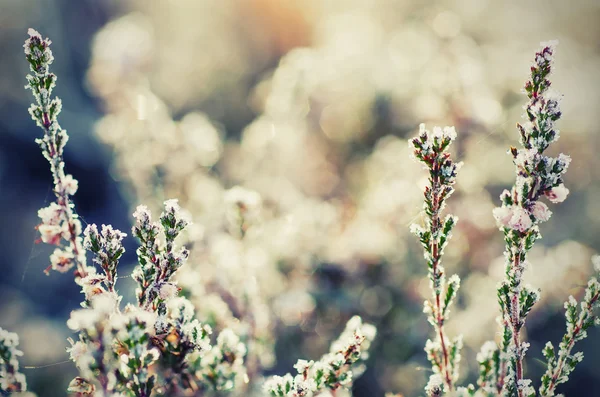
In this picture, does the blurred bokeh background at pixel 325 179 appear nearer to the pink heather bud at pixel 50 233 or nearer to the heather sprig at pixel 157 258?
the heather sprig at pixel 157 258

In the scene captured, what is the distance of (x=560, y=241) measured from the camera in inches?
154

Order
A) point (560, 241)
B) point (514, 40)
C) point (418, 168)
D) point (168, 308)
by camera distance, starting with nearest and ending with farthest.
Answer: point (168, 308)
point (418, 168)
point (560, 241)
point (514, 40)

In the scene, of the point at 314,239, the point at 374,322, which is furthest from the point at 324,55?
the point at 374,322

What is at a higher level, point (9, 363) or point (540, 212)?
point (540, 212)

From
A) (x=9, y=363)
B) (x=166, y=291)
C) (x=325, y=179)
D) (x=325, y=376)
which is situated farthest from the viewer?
(x=325, y=179)

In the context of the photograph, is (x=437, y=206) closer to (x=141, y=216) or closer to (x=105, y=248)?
(x=141, y=216)

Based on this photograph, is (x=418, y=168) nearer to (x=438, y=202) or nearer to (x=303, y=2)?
(x=438, y=202)

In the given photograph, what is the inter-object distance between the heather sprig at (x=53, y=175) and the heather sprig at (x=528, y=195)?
51.6 inches

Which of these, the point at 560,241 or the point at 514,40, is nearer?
the point at 560,241

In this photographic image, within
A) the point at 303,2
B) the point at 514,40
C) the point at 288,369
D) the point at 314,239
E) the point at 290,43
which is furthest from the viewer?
the point at 303,2

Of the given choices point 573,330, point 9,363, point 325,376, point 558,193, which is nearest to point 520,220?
point 558,193

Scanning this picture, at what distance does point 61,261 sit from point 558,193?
1.49 m

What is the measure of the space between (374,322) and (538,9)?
20.0 ft

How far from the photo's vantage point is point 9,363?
47.8 inches
